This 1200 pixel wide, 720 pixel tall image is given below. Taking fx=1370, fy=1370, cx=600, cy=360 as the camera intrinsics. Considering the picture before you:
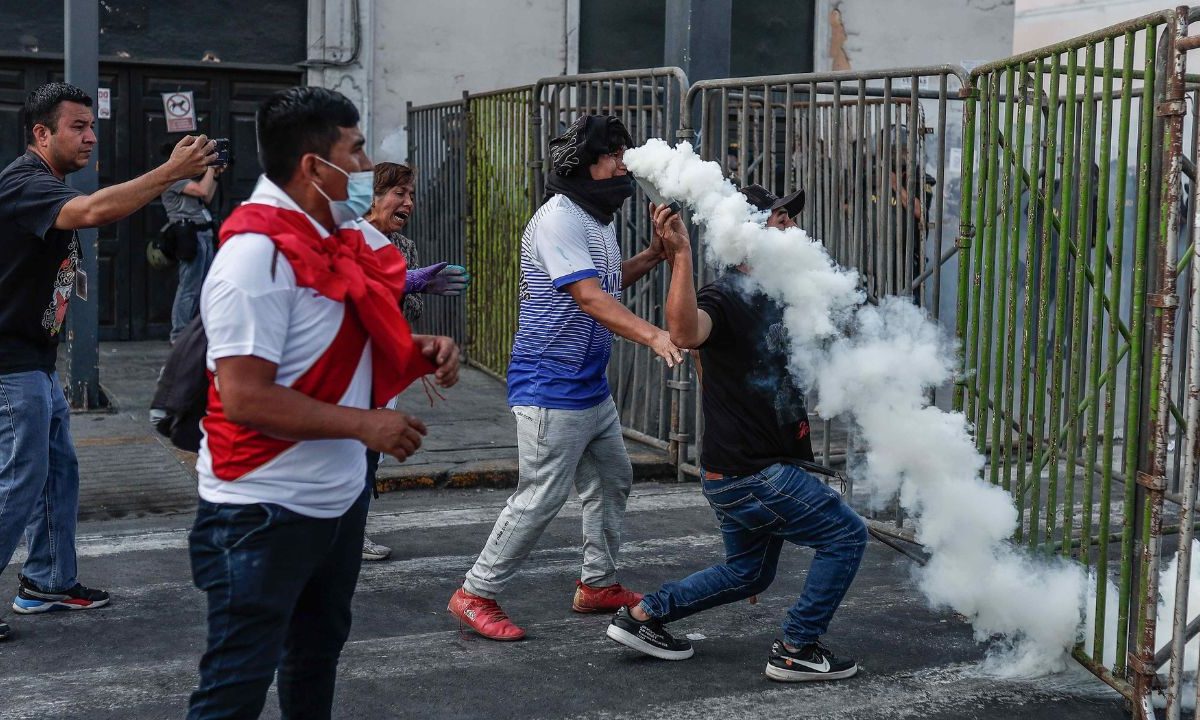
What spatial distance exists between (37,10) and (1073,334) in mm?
10619

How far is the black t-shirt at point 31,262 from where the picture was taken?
5066 millimetres

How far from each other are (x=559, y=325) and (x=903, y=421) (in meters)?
1.37

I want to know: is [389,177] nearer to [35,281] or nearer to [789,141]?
[35,281]

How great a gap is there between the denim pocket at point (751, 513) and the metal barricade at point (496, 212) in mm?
6100

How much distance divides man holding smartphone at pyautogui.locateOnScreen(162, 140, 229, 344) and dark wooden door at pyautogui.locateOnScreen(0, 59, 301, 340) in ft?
4.20

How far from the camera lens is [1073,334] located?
5270mm

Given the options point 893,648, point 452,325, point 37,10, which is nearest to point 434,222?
point 452,325

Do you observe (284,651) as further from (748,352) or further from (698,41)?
(698,41)

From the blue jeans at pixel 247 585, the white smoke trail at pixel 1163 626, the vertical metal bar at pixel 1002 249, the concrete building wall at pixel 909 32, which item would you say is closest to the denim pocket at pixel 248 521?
the blue jeans at pixel 247 585

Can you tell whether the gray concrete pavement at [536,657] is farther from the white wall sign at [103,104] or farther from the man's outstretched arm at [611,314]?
the white wall sign at [103,104]

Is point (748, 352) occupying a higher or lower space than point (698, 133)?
lower

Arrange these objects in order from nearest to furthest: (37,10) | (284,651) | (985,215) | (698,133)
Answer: (284,651), (985,215), (698,133), (37,10)

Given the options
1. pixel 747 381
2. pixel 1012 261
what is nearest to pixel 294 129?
pixel 747 381

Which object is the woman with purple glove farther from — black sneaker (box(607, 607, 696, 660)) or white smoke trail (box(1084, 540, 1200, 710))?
white smoke trail (box(1084, 540, 1200, 710))
